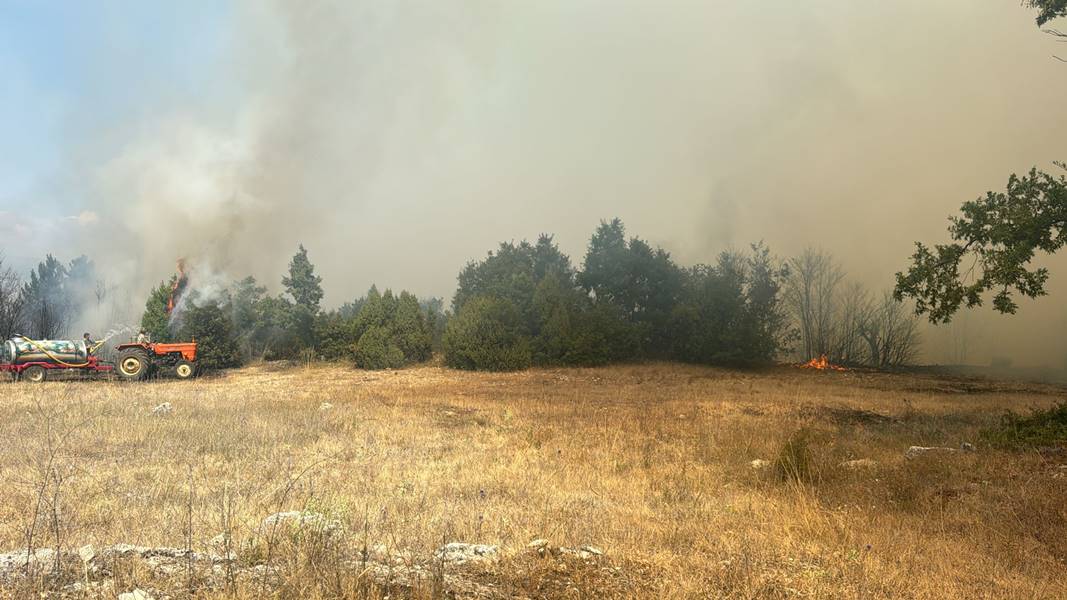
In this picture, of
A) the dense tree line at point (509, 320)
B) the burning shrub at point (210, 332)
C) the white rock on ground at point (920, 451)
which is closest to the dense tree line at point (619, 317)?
the dense tree line at point (509, 320)

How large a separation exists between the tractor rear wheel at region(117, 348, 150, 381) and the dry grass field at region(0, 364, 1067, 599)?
874 centimetres

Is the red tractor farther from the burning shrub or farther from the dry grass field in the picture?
the dry grass field

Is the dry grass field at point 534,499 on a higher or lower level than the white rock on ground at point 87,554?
lower

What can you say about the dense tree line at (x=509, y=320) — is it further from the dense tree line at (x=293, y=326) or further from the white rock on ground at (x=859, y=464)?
the white rock on ground at (x=859, y=464)

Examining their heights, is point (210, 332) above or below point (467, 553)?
above

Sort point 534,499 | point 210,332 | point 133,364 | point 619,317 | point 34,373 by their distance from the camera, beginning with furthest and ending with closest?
point 619,317 → point 210,332 → point 133,364 → point 34,373 → point 534,499

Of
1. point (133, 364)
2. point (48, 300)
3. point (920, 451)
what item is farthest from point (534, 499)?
point (48, 300)

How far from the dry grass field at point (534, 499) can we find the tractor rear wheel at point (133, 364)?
8742mm

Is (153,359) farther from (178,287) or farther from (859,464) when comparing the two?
(859,464)

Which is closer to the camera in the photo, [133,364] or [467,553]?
[467,553]

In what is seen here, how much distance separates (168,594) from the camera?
130 inches

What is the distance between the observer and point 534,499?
6.69 meters

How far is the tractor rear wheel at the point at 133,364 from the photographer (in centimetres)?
2239

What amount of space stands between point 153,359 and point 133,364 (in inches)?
58.3
